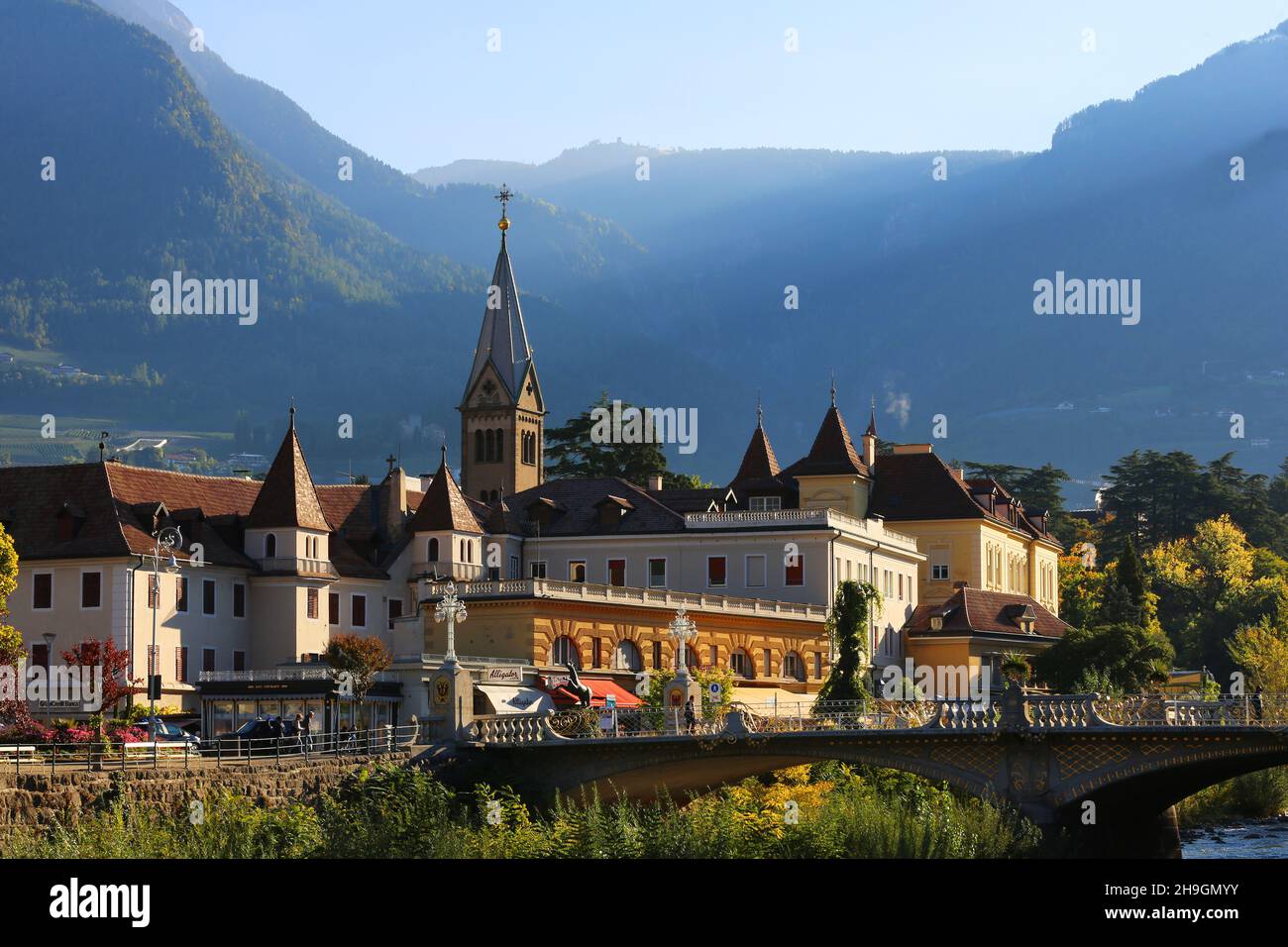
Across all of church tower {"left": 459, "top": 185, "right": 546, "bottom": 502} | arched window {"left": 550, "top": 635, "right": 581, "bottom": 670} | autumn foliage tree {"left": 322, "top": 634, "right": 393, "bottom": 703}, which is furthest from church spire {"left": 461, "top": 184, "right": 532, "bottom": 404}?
autumn foliage tree {"left": 322, "top": 634, "right": 393, "bottom": 703}

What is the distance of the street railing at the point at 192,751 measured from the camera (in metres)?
53.8

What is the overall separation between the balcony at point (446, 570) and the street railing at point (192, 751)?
2669 centimetres

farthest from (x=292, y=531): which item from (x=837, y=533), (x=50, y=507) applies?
(x=837, y=533)

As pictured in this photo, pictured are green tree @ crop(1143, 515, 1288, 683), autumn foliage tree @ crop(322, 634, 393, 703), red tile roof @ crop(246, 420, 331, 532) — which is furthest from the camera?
green tree @ crop(1143, 515, 1288, 683)

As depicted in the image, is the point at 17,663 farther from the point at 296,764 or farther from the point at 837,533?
the point at 837,533

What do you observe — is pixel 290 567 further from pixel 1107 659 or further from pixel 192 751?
pixel 1107 659

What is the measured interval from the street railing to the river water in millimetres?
26090

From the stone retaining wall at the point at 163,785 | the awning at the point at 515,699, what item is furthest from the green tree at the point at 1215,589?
the stone retaining wall at the point at 163,785

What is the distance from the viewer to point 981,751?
62.5 m

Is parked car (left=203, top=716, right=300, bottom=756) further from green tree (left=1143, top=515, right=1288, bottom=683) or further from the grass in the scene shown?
green tree (left=1143, top=515, right=1288, bottom=683)

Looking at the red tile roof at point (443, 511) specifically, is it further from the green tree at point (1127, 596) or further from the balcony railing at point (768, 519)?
the green tree at point (1127, 596)

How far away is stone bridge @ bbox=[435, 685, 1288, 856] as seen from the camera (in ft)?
196

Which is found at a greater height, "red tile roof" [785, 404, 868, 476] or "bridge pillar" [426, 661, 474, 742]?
"red tile roof" [785, 404, 868, 476]

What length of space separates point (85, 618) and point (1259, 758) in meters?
47.5
